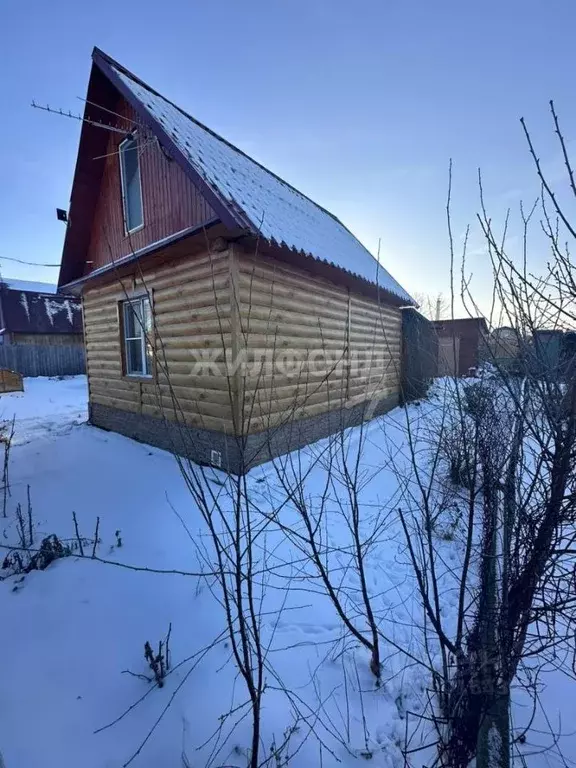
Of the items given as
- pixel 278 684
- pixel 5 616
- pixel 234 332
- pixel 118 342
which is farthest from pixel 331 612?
pixel 118 342

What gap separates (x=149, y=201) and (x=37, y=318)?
22.2 m

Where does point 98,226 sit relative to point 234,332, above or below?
above

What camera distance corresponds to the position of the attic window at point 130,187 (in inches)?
263

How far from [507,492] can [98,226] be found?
31.4 feet

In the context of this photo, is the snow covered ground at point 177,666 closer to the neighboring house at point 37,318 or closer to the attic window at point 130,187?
the attic window at point 130,187

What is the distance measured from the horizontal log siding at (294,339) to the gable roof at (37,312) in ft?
68.4

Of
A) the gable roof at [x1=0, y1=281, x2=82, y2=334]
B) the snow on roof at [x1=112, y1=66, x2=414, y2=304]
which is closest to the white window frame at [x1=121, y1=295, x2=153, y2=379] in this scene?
the snow on roof at [x1=112, y1=66, x2=414, y2=304]

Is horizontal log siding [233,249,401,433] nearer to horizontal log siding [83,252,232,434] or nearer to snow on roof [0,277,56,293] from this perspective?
horizontal log siding [83,252,232,434]

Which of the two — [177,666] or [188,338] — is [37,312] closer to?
[188,338]

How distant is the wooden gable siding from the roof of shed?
16991 mm

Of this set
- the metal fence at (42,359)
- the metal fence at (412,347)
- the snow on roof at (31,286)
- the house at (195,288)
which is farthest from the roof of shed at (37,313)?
the metal fence at (412,347)

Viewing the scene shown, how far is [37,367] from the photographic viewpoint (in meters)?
21.2

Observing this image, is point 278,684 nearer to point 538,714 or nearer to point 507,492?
point 538,714

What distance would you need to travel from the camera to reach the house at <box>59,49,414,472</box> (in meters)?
4.86
